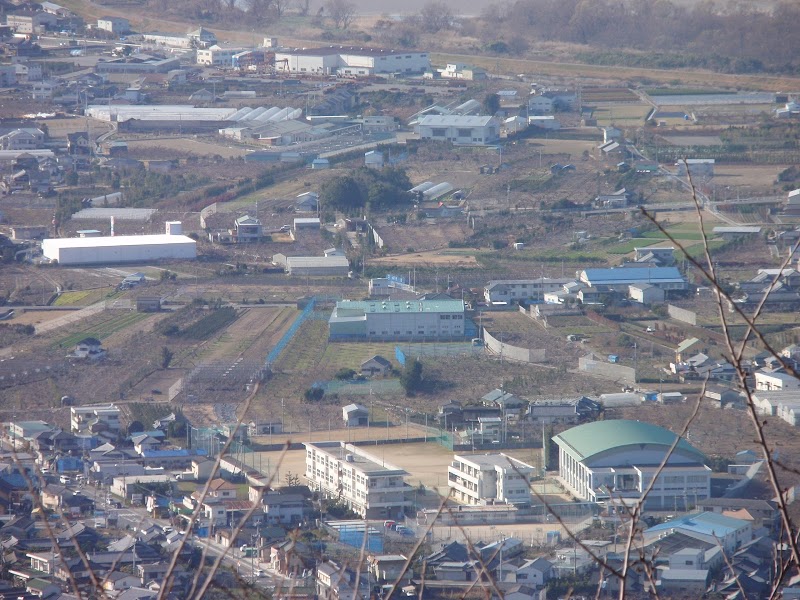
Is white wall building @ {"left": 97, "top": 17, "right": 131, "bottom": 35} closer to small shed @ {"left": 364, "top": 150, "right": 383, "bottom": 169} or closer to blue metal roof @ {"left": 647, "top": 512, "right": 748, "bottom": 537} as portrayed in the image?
small shed @ {"left": 364, "top": 150, "right": 383, "bottom": 169}

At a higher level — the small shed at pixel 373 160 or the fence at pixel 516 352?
the small shed at pixel 373 160

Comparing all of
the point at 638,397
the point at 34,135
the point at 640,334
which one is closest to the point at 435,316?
the point at 640,334

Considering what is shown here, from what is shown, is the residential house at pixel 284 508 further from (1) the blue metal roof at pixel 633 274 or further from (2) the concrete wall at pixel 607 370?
(1) the blue metal roof at pixel 633 274

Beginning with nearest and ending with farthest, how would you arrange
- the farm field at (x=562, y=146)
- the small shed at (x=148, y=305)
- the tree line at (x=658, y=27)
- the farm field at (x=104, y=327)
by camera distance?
the farm field at (x=104, y=327) < the small shed at (x=148, y=305) < the farm field at (x=562, y=146) < the tree line at (x=658, y=27)

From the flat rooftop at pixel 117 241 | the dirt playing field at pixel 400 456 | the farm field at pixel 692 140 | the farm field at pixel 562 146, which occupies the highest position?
the farm field at pixel 692 140

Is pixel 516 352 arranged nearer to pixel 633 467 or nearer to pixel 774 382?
pixel 774 382


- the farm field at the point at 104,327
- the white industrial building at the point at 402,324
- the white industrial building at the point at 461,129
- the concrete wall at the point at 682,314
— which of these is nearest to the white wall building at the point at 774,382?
the concrete wall at the point at 682,314

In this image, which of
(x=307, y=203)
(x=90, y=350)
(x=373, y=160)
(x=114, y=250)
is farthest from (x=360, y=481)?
(x=373, y=160)

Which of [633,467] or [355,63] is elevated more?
[355,63]
